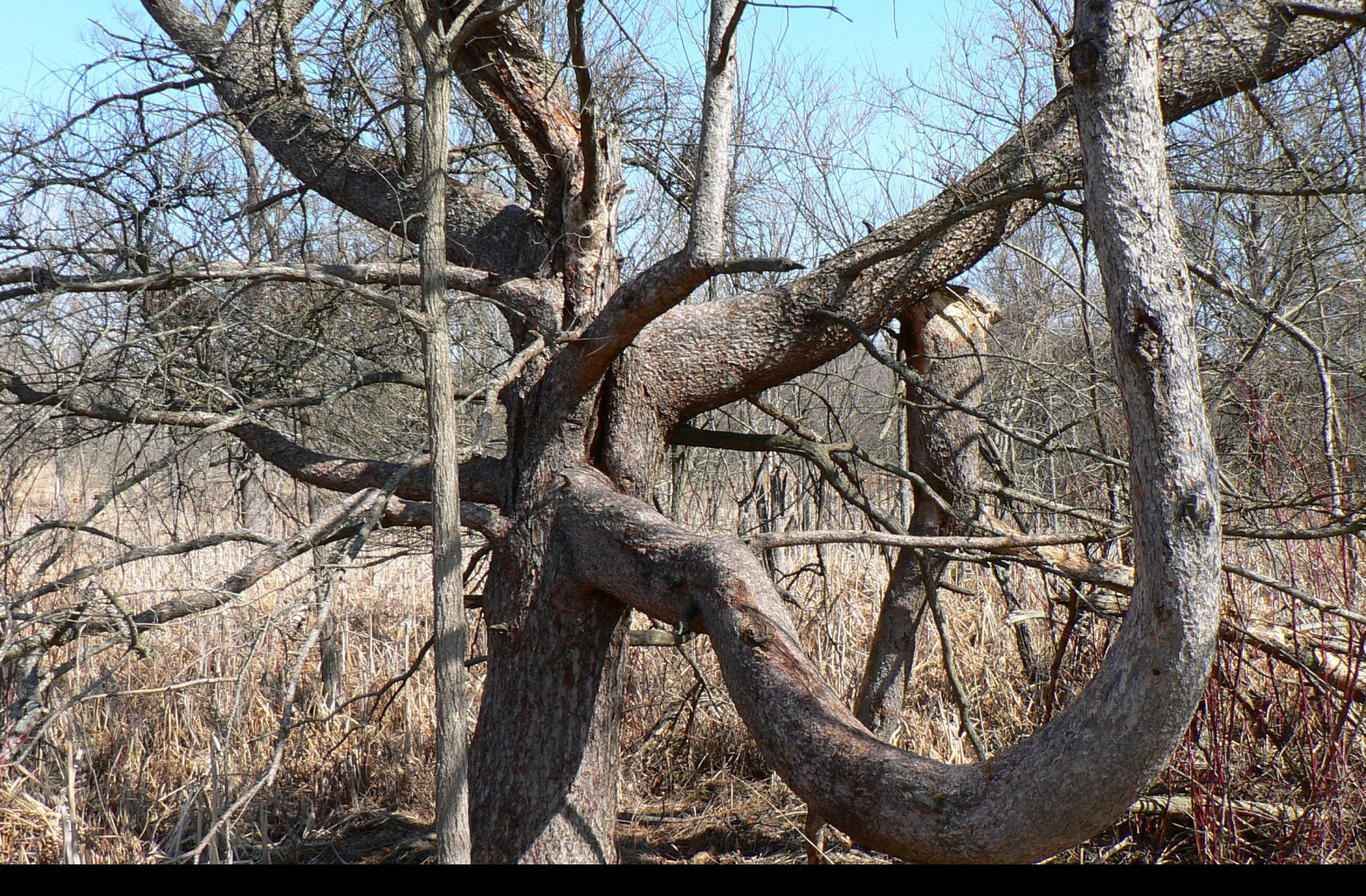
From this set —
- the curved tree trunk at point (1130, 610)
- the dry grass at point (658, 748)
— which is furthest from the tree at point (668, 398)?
the dry grass at point (658, 748)

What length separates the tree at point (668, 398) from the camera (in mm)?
1870

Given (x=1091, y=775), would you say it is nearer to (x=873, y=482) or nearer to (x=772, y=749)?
(x=772, y=749)

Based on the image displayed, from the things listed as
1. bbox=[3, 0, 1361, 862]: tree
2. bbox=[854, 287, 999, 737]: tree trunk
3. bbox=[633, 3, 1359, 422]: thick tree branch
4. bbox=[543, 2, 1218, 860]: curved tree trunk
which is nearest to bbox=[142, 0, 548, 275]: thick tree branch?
bbox=[3, 0, 1361, 862]: tree

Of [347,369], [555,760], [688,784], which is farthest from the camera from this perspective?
[688,784]

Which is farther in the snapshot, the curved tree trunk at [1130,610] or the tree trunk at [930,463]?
the tree trunk at [930,463]

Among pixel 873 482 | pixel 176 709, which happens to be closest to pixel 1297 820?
pixel 176 709

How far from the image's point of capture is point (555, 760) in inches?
140

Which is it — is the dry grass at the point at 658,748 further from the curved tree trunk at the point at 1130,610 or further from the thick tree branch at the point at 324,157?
the curved tree trunk at the point at 1130,610

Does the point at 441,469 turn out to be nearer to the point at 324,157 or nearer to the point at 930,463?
the point at 324,157

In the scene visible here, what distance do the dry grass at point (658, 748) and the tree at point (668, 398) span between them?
2.31ft

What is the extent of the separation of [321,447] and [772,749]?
4719mm

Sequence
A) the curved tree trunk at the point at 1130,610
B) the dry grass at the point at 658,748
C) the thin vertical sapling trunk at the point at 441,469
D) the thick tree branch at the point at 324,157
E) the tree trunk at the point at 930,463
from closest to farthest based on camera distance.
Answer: the curved tree trunk at the point at 1130,610 < the thin vertical sapling trunk at the point at 441,469 < the dry grass at the point at 658,748 < the thick tree branch at the point at 324,157 < the tree trunk at the point at 930,463

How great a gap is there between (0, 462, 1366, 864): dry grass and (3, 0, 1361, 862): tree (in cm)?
70

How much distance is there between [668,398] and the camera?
3840 mm
